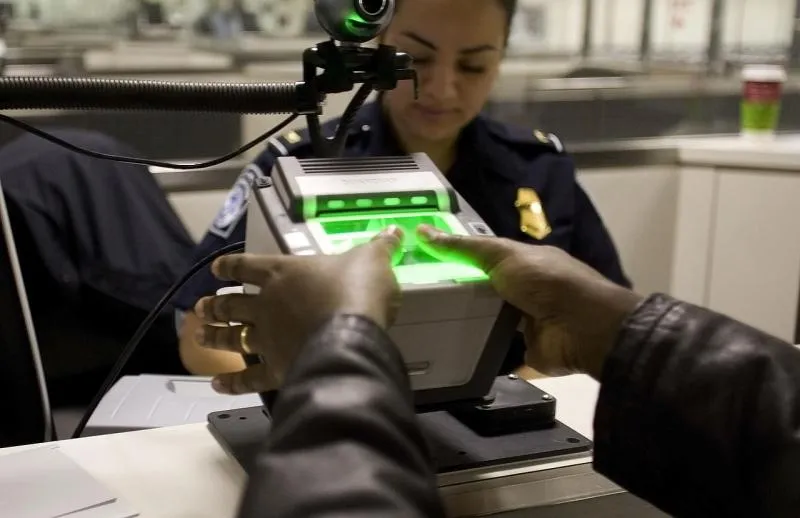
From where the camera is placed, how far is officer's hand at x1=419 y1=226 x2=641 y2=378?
65 centimetres

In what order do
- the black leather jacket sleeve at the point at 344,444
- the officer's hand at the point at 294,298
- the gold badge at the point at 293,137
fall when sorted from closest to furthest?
the black leather jacket sleeve at the point at 344,444, the officer's hand at the point at 294,298, the gold badge at the point at 293,137

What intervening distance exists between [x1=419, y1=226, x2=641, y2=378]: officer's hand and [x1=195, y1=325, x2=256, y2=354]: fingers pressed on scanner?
0.47 feet

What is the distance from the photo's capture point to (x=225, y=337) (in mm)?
662

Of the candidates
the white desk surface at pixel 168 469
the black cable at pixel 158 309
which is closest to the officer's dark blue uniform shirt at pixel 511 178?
the black cable at pixel 158 309

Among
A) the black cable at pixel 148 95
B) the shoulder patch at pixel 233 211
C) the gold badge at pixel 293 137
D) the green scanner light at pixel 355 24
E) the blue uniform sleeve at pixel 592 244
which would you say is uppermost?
the green scanner light at pixel 355 24

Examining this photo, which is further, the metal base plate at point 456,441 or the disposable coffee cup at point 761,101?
the disposable coffee cup at point 761,101

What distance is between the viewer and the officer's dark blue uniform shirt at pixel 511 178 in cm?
135

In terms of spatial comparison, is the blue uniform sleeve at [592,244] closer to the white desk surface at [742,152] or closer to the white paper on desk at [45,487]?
the white desk surface at [742,152]

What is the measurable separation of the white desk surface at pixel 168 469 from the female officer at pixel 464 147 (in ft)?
1.37

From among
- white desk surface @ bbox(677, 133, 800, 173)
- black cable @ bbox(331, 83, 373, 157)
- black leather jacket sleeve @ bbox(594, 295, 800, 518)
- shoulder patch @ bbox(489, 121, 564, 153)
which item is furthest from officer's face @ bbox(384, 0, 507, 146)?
white desk surface @ bbox(677, 133, 800, 173)

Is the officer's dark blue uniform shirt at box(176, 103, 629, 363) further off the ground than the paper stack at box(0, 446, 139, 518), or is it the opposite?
the officer's dark blue uniform shirt at box(176, 103, 629, 363)

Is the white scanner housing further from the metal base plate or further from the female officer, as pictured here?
the female officer

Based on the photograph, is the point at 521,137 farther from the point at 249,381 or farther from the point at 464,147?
the point at 249,381

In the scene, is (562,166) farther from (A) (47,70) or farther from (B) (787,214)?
(A) (47,70)
